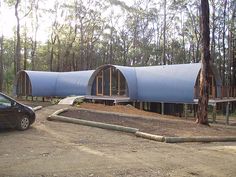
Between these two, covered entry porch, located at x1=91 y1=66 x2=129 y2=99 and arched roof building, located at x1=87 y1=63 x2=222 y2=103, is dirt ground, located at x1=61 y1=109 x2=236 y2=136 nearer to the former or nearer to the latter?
arched roof building, located at x1=87 y1=63 x2=222 y2=103

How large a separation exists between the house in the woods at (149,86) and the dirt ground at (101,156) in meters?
14.7

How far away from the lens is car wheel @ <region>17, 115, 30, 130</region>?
481 inches

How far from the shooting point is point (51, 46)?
184ft

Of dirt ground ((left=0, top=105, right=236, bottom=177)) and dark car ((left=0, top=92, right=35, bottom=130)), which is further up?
dark car ((left=0, top=92, right=35, bottom=130))

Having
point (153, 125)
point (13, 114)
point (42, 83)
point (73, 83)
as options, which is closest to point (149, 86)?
point (73, 83)

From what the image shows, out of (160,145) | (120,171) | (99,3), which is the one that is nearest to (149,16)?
(99,3)

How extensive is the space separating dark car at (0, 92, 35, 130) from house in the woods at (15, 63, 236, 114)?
15174mm

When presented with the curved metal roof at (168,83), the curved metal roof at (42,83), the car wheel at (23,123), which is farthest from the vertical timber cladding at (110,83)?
the car wheel at (23,123)

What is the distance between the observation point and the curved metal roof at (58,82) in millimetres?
34125

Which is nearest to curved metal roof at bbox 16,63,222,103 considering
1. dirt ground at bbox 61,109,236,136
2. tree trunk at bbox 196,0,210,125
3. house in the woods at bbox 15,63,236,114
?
house in the woods at bbox 15,63,236,114

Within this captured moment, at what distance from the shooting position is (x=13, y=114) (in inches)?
471

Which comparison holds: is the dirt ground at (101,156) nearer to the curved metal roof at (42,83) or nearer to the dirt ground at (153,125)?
the dirt ground at (153,125)

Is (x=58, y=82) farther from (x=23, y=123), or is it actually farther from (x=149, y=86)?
(x=23, y=123)

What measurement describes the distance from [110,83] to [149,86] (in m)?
3.60
